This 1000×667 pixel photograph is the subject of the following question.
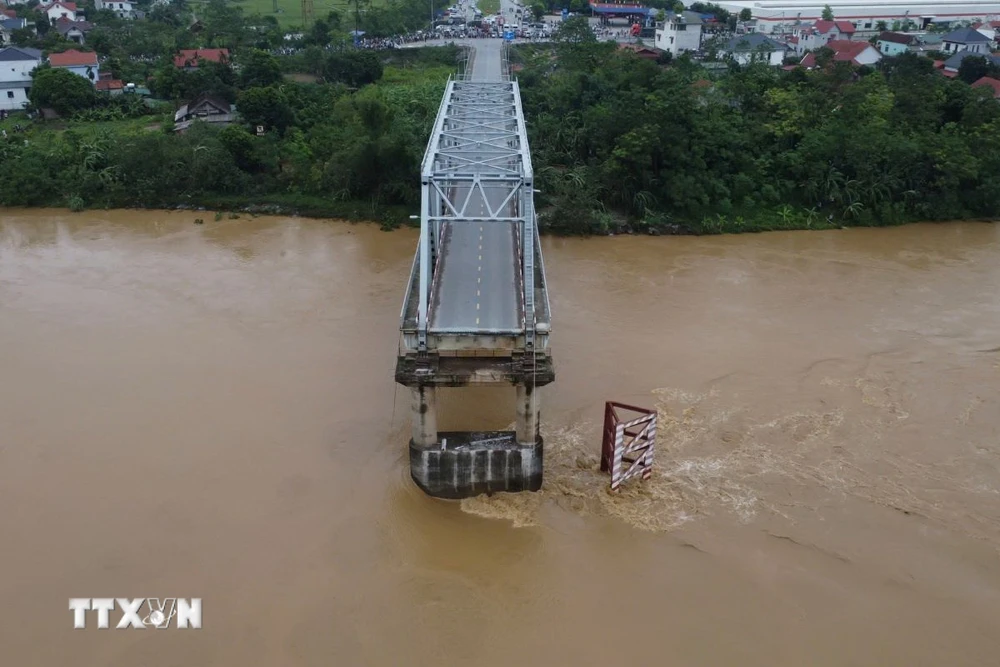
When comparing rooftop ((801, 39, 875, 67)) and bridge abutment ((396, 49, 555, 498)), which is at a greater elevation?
rooftop ((801, 39, 875, 67))

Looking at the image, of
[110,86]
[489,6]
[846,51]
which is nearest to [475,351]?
[110,86]

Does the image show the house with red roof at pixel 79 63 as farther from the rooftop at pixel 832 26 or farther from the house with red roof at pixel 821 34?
the rooftop at pixel 832 26

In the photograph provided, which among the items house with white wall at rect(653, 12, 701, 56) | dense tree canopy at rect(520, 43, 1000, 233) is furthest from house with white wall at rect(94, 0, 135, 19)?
dense tree canopy at rect(520, 43, 1000, 233)

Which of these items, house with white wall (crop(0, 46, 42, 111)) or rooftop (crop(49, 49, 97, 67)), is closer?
house with white wall (crop(0, 46, 42, 111))

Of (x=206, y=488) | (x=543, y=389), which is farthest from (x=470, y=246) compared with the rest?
(x=206, y=488)

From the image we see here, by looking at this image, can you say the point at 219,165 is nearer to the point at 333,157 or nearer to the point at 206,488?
the point at 333,157

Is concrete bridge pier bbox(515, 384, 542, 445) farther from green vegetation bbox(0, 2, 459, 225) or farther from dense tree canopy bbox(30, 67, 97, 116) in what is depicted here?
dense tree canopy bbox(30, 67, 97, 116)

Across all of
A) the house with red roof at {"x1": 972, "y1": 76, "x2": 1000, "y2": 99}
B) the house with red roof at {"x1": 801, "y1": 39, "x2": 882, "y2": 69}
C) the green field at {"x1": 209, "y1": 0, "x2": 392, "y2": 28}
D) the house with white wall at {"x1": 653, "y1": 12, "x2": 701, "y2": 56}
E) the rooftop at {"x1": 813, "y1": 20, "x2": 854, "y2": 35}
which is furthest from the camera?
the green field at {"x1": 209, "y1": 0, "x2": 392, "y2": 28}
